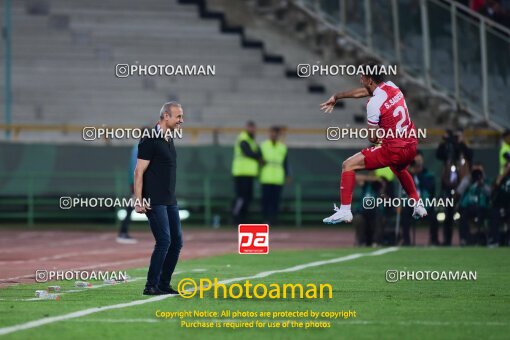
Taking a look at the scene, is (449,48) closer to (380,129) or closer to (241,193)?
(241,193)

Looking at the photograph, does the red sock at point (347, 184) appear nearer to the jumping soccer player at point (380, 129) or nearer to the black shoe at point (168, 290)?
the jumping soccer player at point (380, 129)

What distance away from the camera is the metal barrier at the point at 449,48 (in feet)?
92.0

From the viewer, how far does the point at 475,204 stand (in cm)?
2392

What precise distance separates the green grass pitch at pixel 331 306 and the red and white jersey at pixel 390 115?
160cm

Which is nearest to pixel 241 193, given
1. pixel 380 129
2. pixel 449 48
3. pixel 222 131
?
pixel 222 131

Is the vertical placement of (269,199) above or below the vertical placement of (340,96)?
below

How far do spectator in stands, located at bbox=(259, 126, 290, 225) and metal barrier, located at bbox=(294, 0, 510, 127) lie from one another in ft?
10.1

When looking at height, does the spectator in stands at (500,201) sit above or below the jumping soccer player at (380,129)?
below

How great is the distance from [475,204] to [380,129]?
948cm

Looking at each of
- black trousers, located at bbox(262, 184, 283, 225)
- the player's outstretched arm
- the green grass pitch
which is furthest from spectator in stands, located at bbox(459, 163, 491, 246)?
the player's outstretched arm

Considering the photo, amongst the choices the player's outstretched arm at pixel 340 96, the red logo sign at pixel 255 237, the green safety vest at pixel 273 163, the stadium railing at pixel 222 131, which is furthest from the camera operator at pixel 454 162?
the red logo sign at pixel 255 237

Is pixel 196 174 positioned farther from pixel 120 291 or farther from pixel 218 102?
pixel 120 291

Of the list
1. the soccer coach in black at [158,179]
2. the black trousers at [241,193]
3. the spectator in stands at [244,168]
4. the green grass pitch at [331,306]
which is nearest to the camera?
the green grass pitch at [331,306]

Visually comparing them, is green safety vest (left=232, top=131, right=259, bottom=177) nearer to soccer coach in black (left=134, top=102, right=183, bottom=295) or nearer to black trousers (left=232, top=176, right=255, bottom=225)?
black trousers (left=232, top=176, right=255, bottom=225)
